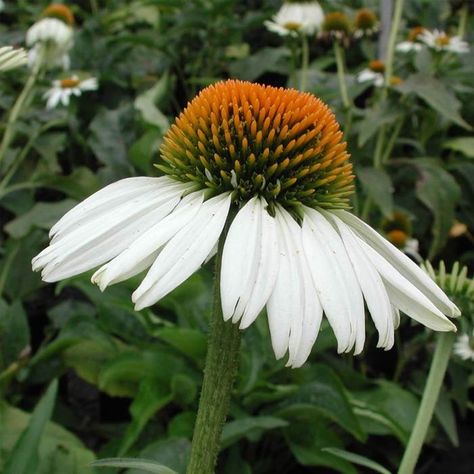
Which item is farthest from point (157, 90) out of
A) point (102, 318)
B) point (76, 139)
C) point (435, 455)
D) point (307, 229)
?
point (307, 229)

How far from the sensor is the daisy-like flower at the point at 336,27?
73.0 inches

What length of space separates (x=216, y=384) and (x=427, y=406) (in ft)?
0.84

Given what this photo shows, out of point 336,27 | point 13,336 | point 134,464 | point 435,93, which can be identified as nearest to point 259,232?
point 134,464

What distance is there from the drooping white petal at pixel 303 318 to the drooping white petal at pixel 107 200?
140mm

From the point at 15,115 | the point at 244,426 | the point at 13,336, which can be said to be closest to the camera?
the point at 244,426

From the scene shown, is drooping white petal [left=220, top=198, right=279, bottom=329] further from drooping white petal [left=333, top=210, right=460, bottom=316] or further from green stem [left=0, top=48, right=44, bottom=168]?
green stem [left=0, top=48, right=44, bottom=168]

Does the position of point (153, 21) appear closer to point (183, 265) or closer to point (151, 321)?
point (151, 321)

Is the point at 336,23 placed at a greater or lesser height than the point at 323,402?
greater

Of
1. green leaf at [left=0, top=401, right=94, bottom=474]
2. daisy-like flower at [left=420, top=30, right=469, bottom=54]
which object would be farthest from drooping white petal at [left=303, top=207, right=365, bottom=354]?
daisy-like flower at [left=420, top=30, right=469, bottom=54]

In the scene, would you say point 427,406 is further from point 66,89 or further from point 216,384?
point 66,89

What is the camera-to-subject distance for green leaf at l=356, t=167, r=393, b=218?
1373mm

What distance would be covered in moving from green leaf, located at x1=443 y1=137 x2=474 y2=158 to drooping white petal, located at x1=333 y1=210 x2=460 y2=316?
1.17m

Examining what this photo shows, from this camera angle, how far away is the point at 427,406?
0.72 m

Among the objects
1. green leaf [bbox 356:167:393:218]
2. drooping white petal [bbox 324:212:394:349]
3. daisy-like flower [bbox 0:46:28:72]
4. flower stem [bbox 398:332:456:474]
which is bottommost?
green leaf [bbox 356:167:393:218]
